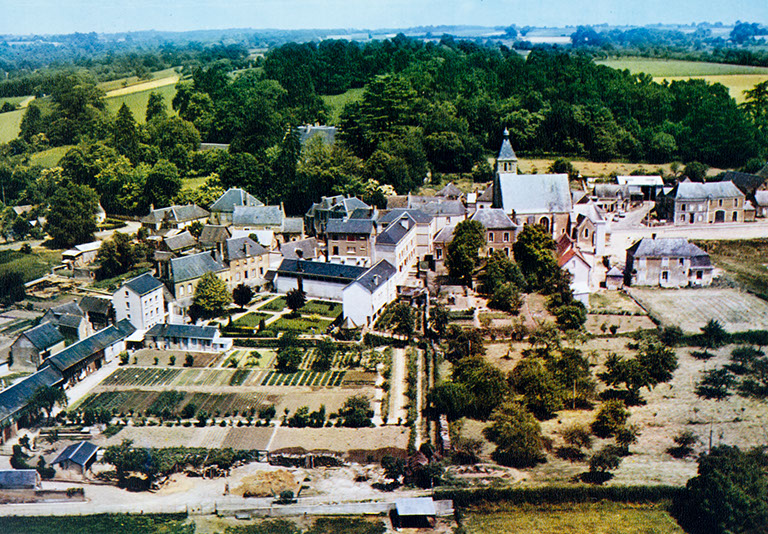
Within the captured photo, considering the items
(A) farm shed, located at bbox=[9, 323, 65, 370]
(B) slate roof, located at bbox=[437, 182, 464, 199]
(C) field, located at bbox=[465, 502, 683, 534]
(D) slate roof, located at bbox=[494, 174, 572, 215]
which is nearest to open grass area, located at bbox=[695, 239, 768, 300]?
(D) slate roof, located at bbox=[494, 174, 572, 215]

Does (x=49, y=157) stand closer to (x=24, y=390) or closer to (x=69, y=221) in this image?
(x=69, y=221)

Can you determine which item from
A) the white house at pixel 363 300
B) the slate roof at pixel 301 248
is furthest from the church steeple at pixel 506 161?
the white house at pixel 363 300

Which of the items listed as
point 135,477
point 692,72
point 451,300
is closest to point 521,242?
point 451,300

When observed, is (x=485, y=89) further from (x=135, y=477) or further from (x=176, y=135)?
(x=135, y=477)

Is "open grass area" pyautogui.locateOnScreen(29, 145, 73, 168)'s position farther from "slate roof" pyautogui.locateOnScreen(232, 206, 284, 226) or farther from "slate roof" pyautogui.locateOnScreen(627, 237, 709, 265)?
"slate roof" pyautogui.locateOnScreen(627, 237, 709, 265)

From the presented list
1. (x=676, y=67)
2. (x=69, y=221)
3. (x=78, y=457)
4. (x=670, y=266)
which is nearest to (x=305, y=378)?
(x=78, y=457)

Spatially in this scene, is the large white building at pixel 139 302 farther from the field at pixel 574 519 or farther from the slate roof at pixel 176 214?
the field at pixel 574 519

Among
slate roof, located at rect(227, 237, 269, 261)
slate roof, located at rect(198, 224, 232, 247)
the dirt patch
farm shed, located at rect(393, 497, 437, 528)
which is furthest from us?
slate roof, located at rect(198, 224, 232, 247)
